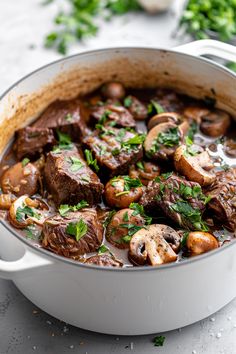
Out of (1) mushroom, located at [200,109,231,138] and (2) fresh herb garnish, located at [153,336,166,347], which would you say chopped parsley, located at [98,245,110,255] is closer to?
(2) fresh herb garnish, located at [153,336,166,347]

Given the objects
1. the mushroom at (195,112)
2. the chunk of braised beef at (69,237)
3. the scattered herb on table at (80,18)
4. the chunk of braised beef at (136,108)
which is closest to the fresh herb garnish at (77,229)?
the chunk of braised beef at (69,237)

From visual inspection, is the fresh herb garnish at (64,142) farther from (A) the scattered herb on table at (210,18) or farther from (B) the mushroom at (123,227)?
(A) the scattered herb on table at (210,18)

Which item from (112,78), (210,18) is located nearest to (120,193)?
(112,78)

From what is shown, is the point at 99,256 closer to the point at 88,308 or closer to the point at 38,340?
the point at 88,308

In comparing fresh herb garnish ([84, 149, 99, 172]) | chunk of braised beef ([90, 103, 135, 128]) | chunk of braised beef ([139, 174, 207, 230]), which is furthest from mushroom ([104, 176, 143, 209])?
chunk of braised beef ([90, 103, 135, 128])

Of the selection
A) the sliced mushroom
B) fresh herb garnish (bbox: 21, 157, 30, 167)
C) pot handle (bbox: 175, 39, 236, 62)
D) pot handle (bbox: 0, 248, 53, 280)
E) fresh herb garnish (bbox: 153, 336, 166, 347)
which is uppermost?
pot handle (bbox: 175, 39, 236, 62)

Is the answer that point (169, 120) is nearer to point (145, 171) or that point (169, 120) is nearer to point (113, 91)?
point (145, 171)
